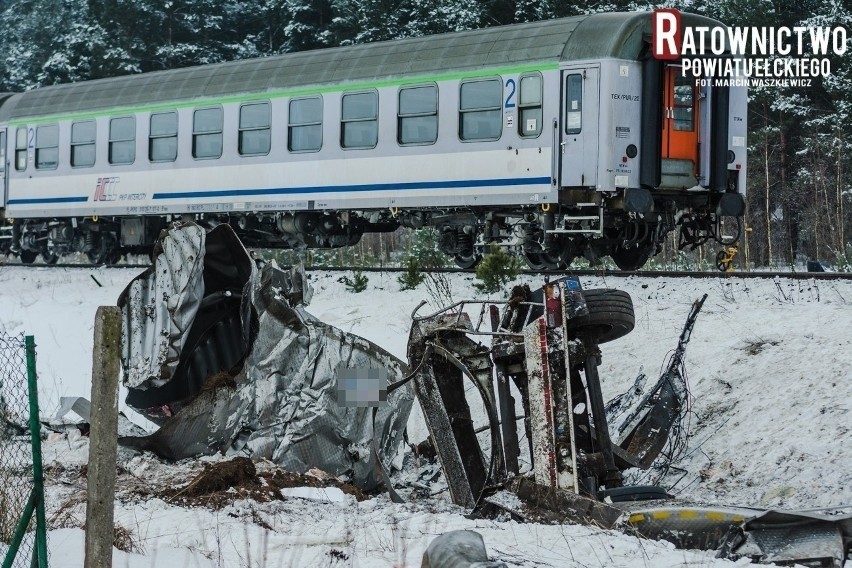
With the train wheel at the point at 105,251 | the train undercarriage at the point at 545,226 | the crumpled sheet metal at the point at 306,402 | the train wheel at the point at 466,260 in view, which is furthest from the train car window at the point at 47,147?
the crumpled sheet metal at the point at 306,402

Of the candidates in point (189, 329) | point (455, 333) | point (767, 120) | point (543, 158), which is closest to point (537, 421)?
point (455, 333)

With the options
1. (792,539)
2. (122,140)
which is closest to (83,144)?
(122,140)

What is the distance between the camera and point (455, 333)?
29.6 ft

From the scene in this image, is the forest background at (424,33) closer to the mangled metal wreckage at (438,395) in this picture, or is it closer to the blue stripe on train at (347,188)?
Result: the blue stripe on train at (347,188)

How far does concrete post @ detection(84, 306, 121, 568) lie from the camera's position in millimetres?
5820

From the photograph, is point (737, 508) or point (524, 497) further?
point (524, 497)

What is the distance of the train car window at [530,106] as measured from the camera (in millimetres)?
15805

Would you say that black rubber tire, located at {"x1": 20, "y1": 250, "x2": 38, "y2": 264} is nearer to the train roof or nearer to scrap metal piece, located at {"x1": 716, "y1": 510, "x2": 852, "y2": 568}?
the train roof

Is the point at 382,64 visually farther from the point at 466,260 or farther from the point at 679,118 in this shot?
the point at 679,118

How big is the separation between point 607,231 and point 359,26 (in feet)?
68.4

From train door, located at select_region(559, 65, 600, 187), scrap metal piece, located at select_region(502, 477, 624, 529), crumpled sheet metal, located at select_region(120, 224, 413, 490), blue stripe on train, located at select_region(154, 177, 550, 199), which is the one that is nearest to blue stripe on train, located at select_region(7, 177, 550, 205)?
blue stripe on train, located at select_region(154, 177, 550, 199)

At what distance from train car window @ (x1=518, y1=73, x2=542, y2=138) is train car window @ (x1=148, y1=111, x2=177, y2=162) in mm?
7000

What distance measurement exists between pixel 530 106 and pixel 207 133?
6.36 meters

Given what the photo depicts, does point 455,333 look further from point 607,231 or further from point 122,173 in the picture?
point 122,173
